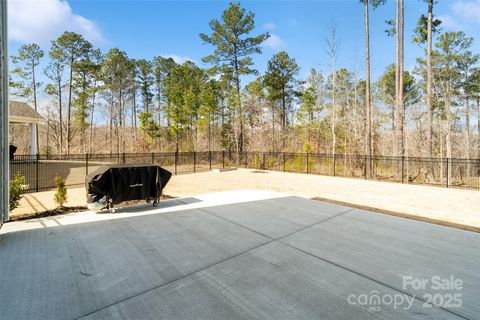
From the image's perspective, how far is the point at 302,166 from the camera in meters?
16.0

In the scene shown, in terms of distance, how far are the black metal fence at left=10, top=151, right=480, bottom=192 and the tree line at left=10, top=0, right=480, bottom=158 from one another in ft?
5.43

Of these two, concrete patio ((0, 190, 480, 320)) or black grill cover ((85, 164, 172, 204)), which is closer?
concrete patio ((0, 190, 480, 320))

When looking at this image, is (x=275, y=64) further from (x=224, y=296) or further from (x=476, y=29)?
(x=224, y=296)

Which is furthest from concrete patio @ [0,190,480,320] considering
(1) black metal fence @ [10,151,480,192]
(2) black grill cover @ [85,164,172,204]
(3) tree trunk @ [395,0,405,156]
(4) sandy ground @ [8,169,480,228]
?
(3) tree trunk @ [395,0,405,156]

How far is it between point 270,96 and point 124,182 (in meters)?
19.3

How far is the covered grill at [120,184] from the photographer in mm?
4984

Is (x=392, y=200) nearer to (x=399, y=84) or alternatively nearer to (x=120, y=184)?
(x=120, y=184)

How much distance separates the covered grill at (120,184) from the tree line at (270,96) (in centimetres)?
1293

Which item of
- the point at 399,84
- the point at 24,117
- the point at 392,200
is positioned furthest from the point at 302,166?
the point at 24,117

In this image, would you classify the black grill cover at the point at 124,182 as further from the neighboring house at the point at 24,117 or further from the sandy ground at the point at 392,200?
the neighboring house at the point at 24,117

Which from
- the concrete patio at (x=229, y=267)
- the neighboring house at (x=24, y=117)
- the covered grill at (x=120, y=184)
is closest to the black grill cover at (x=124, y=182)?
the covered grill at (x=120, y=184)

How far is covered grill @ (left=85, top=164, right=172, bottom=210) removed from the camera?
498 centimetres

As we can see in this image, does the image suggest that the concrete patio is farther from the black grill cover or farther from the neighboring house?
the neighboring house

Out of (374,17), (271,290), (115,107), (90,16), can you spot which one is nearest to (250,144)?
(374,17)
